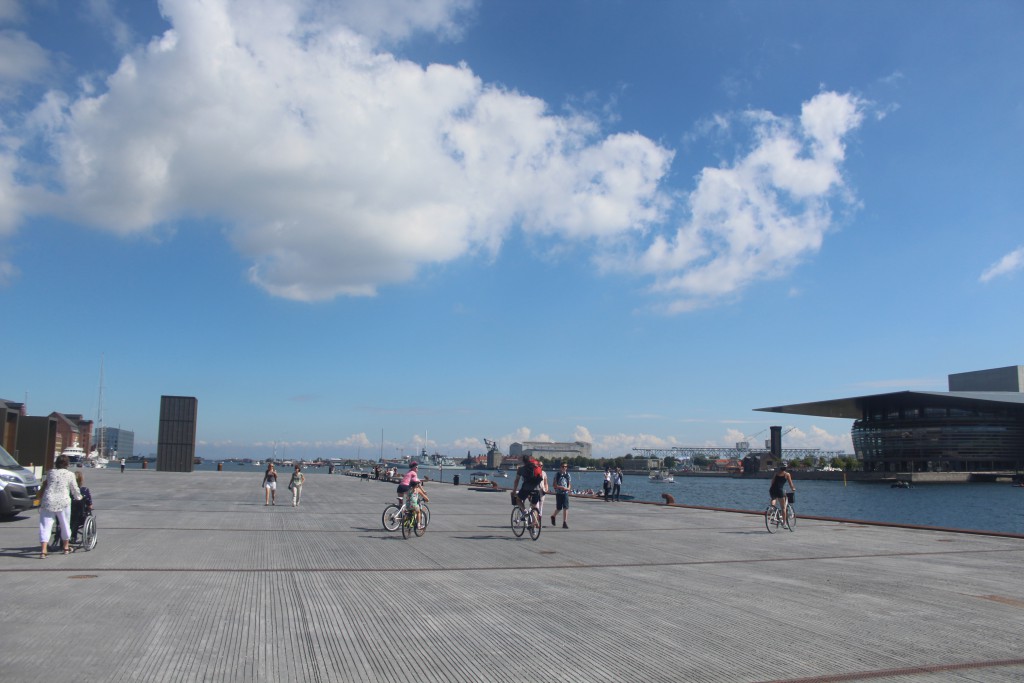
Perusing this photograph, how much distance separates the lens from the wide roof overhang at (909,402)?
12888 cm

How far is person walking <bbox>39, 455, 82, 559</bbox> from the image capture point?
11.7 metres

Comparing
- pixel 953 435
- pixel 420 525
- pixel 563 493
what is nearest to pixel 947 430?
pixel 953 435

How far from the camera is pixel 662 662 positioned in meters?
6.43

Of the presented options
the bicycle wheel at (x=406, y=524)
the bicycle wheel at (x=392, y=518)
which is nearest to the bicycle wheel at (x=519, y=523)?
the bicycle wheel at (x=406, y=524)

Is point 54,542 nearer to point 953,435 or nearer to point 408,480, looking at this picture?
point 408,480

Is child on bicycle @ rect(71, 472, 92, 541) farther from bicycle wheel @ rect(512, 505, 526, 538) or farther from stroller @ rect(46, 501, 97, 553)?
bicycle wheel @ rect(512, 505, 526, 538)

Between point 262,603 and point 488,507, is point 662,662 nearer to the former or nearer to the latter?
point 262,603

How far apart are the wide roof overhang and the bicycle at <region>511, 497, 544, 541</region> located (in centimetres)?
13305

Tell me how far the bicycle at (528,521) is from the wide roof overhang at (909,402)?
5238 inches

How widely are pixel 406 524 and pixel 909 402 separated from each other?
142 m

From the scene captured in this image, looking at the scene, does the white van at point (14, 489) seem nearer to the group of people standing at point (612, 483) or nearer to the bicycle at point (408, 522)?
the bicycle at point (408, 522)

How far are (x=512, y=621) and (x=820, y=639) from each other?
10.4 feet

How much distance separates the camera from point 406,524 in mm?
16141

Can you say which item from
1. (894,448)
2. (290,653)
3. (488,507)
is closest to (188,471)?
(488,507)
